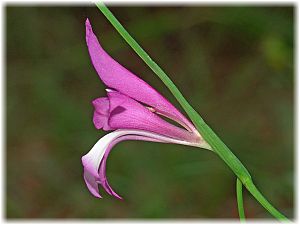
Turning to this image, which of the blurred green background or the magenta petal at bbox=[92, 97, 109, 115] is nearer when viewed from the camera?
the magenta petal at bbox=[92, 97, 109, 115]

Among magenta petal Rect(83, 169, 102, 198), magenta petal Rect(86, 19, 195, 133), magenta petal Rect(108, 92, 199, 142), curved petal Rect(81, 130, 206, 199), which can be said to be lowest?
magenta petal Rect(83, 169, 102, 198)

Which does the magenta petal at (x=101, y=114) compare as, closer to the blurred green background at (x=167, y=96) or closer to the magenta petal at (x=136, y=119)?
the magenta petal at (x=136, y=119)

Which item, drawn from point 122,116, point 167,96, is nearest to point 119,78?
point 122,116

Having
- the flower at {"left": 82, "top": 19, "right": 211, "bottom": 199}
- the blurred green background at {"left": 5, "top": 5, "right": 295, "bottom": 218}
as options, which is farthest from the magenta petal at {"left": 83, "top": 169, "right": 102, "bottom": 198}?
the blurred green background at {"left": 5, "top": 5, "right": 295, "bottom": 218}

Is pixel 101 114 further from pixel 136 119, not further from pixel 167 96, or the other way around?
pixel 167 96

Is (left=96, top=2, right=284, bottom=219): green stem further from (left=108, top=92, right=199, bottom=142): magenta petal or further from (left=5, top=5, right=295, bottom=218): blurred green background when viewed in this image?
(left=5, top=5, right=295, bottom=218): blurred green background

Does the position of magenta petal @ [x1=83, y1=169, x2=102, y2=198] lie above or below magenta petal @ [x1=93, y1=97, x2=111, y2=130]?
below

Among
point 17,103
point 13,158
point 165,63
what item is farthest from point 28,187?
point 165,63

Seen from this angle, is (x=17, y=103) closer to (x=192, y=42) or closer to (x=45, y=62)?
(x=45, y=62)
